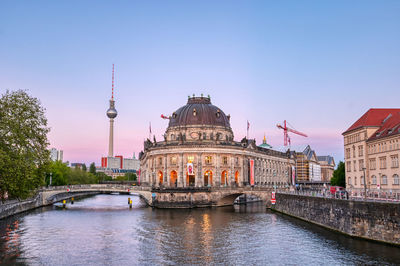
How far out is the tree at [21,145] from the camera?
4691cm

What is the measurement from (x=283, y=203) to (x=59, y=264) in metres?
50.2

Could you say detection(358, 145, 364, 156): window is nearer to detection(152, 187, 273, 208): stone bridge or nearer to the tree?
detection(152, 187, 273, 208): stone bridge

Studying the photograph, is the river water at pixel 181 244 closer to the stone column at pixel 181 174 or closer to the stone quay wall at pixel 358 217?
the stone quay wall at pixel 358 217

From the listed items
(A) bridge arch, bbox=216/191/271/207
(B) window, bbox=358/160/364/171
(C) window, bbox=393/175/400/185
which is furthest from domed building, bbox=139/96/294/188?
(C) window, bbox=393/175/400/185

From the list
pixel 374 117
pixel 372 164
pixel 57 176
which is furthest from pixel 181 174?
pixel 374 117

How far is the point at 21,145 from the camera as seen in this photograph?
166 feet

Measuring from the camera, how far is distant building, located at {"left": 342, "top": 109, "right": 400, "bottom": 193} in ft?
219

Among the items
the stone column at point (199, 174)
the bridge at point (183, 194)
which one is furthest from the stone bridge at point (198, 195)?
the stone column at point (199, 174)

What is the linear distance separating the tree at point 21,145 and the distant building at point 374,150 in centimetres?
5111

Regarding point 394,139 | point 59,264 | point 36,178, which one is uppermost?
point 394,139

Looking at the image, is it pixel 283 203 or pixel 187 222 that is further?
pixel 283 203

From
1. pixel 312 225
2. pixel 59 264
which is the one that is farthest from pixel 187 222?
pixel 59 264

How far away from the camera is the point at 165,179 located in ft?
344

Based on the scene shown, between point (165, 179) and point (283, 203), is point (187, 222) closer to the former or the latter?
point (283, 203)
